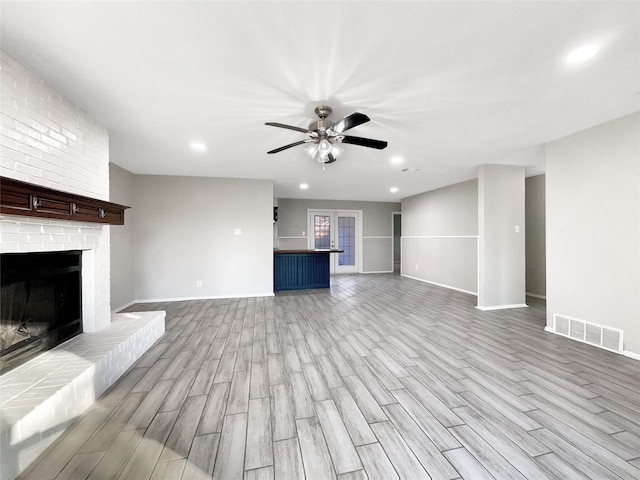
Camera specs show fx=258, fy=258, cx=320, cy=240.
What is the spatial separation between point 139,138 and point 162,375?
2.81 meters

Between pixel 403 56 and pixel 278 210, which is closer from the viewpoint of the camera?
pixel 403 56

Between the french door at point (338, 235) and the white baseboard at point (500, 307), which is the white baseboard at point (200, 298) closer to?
the french door at point (338, 235)

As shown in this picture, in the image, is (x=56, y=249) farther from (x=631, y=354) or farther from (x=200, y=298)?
(x=631, y=354)

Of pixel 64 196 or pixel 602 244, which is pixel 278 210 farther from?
pixel 602 244

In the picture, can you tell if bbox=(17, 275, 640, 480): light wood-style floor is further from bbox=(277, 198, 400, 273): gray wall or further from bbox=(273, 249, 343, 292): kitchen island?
bbox=(277, 198, 400, 273): gray wall

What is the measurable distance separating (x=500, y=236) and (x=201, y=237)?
5.59m

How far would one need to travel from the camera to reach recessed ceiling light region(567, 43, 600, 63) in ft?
5.63

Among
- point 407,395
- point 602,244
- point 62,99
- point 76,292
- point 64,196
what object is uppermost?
point 62,99

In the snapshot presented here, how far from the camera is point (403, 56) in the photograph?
178 centimetres

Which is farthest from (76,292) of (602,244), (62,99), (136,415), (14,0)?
(602,244)

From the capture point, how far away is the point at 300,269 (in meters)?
6.32

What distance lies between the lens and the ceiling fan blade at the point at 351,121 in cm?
203

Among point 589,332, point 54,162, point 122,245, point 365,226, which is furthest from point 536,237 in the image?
point 122,245

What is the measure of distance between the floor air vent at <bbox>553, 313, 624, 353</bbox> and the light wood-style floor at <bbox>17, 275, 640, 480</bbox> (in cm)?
12
